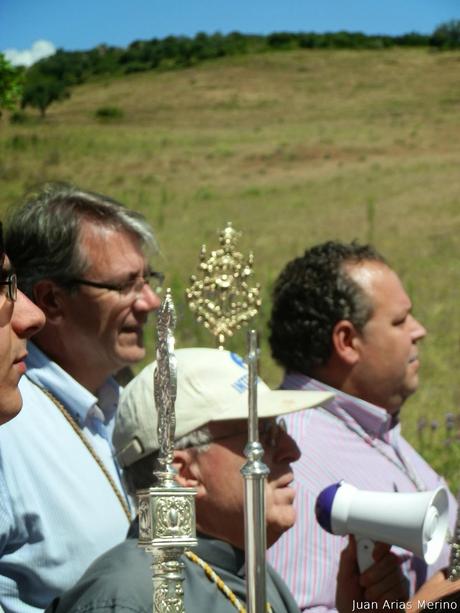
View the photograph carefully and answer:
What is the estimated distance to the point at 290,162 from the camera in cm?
2597

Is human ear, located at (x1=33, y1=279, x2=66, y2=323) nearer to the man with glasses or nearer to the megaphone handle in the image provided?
the megaphone handle

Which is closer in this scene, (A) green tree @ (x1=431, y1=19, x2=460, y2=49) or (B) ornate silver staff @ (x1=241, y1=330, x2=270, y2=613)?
(B) ornate silver staff @ (x1=241, y1=330, x2=270, y2=613)

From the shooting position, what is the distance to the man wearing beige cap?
2658mm

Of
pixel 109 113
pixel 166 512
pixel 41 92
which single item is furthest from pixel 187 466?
pixel 109 113

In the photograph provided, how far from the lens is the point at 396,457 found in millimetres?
4160

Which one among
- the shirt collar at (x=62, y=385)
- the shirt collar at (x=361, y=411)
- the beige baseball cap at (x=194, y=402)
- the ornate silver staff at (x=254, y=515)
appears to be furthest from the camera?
the shirt collar at (x=361, y=411)

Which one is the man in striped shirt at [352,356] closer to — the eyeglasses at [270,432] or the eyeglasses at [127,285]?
the eyeglasses at [127,285]

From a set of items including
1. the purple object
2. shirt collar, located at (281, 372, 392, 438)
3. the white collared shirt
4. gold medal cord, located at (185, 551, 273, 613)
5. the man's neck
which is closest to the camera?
gold medal cord, located at (185, 551, 273, 613)

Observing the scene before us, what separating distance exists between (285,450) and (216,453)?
18 cm

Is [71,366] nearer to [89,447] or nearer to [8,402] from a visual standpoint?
[89,447]

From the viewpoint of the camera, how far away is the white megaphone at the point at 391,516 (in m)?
2.76

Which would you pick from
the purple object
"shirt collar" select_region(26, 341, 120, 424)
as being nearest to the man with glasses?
the purple object

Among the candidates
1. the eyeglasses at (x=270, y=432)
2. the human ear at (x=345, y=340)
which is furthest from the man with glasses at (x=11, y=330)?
the human ear at (x=345, y=340)

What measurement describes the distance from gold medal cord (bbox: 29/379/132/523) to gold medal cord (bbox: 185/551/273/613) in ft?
2.52
